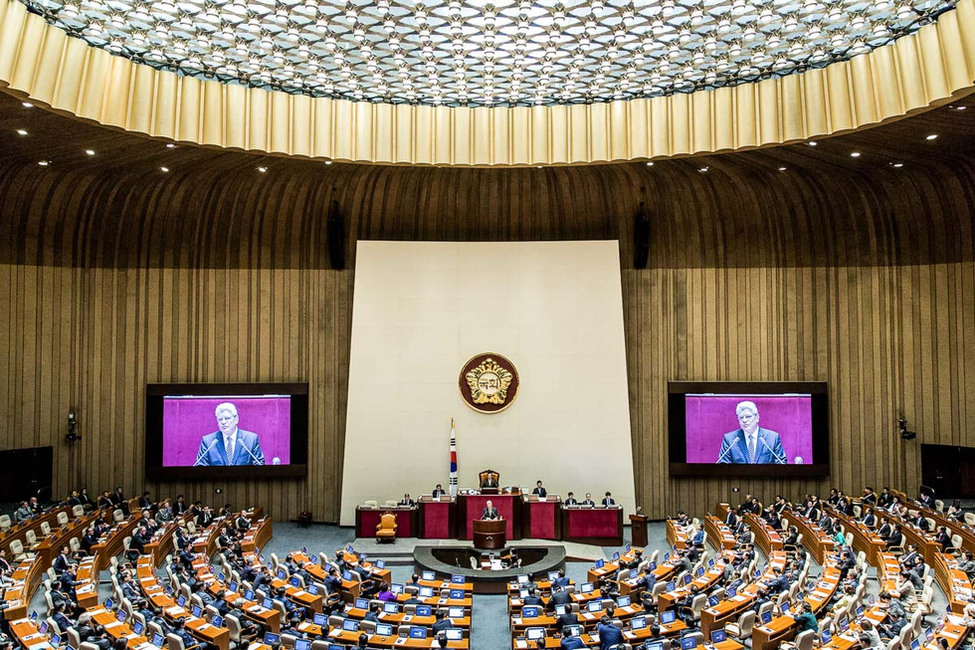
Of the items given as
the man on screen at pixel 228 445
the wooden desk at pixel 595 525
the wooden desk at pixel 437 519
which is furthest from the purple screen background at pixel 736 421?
the man on screen at pixel 228 445

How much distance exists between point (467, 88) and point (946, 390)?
14001 mm

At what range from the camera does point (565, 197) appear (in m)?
20.8

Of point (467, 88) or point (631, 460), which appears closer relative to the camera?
point (467, 88)

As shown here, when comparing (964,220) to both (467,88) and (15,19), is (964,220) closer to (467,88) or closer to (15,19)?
(467,88)

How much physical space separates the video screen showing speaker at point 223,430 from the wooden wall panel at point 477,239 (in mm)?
563

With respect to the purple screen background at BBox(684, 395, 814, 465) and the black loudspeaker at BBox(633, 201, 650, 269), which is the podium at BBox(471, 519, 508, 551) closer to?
the purple screen background at BBox(684, 395, 814, 465)

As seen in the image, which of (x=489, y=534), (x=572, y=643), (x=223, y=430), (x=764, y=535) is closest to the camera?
(x=572, y=643)

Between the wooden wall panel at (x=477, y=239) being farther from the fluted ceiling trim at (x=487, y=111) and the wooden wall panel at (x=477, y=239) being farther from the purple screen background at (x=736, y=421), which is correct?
the fluted ceiling trim at (x=487, y=111)

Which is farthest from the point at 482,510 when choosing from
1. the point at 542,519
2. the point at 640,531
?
the point at 640,531

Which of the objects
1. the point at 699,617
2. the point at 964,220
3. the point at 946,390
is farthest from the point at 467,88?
the point at 946,390

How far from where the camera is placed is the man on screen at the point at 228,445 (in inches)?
794

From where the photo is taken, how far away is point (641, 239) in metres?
20.6

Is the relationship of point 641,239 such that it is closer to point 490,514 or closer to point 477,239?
point 477,239

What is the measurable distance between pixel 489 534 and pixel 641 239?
8.77 m
